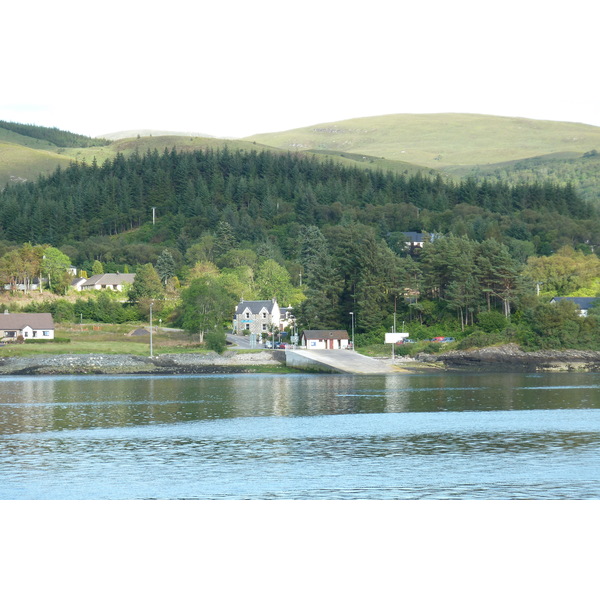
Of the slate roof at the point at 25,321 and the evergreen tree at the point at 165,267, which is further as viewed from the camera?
the evergreen tree at the point at 165,267

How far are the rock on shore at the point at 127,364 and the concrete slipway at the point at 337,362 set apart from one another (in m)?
2.59

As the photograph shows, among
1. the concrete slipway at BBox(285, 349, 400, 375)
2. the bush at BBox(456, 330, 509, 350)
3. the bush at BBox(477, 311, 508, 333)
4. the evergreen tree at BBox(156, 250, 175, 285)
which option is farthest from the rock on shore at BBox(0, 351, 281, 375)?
the evergreen tree at BBox(156, 250, 175, 285)

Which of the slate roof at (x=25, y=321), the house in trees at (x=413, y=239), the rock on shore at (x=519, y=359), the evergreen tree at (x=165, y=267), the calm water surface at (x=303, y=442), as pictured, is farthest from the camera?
the house in trees at (x=413, y=239)

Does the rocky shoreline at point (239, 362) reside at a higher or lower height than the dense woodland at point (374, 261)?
lower

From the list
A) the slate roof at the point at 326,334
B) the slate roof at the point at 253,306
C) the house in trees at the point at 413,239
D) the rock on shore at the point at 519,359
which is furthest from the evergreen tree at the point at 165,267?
the rock on shore at the point at 519,359

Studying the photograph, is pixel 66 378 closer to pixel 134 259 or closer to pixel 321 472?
pixel 321 472

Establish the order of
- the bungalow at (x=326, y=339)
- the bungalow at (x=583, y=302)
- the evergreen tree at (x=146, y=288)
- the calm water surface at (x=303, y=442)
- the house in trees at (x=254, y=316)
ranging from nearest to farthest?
the calm water surface at (x=303, y=442) → the bungalow at (x=583, y=302) → the bungalow at (x=326, y=339) → the house in trees at (x=254, y=316) → the evergreen tree at (x=146, y=288)

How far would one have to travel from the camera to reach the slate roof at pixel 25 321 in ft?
359

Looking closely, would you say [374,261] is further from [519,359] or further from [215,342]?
[519,359]

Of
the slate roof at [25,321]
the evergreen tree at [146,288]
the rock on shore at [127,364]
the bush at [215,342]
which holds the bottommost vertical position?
the rock on shore at [127,364]

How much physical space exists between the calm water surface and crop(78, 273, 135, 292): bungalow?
8282 cm

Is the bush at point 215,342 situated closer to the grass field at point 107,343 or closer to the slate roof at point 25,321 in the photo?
the grass field at point 107,343

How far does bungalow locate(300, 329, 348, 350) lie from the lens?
Answer: 350 ft
